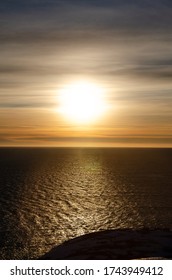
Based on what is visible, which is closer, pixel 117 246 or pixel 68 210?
pixel 117 246

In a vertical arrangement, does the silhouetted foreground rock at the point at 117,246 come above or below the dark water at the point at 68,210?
below

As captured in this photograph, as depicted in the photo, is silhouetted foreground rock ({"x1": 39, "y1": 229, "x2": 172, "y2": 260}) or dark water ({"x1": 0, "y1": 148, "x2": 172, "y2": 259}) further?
dark water ({"x1": 0, "y1": 148, "x2": 172, "y2": 259})

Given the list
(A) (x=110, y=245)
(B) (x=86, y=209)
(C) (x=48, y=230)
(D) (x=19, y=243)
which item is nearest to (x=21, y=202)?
(B) (x=86, y=209)

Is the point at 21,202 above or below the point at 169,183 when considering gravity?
below

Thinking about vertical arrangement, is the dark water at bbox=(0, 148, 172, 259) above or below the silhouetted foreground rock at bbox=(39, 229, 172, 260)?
above

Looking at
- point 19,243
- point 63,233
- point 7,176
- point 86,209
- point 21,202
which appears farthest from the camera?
point 7,176

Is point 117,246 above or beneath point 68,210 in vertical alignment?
beneath

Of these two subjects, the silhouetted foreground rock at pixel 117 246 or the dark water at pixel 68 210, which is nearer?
the silhouetted foreground rock at pixel 117 246

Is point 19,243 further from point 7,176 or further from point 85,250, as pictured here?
point 7,176
